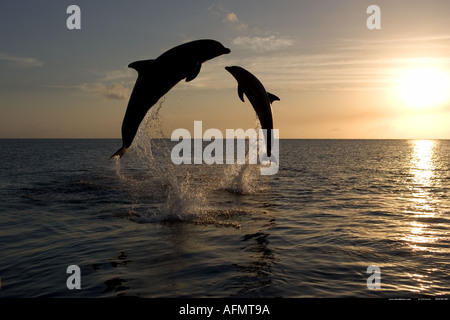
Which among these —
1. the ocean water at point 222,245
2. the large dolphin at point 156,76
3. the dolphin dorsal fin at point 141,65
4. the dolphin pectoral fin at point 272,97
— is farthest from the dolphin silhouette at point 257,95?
the dolphin dorsal fin at point 141,65

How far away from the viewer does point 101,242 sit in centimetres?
1120

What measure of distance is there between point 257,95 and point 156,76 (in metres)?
4.32

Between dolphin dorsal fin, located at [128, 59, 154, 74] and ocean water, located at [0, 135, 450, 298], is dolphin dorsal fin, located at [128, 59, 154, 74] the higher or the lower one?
the higher one

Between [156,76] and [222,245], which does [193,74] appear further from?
[222,245]

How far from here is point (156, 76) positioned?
344 inches

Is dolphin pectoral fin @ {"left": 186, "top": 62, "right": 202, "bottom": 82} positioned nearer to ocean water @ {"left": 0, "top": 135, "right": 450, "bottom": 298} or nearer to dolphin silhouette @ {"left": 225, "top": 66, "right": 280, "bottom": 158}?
dolphin silhouette @ {"left": 225, "top": 66, "right": 280, "bottom": 158}

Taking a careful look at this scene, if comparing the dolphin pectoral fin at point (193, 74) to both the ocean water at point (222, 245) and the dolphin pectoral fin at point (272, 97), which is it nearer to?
the ocean water at point (222, 245)

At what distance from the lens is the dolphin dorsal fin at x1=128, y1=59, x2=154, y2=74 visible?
9008 millimetres

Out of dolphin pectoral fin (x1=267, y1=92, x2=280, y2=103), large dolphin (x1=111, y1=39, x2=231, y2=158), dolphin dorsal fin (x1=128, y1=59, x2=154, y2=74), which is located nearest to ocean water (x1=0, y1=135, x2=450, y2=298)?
large dolphin (x1=111, y1=39, x2=231, y2=158)

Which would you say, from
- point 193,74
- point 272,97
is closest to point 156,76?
point 193,74

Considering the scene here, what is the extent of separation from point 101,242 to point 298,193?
504 inches

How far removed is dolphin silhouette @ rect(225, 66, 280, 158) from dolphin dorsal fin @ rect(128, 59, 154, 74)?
3.61 meters
